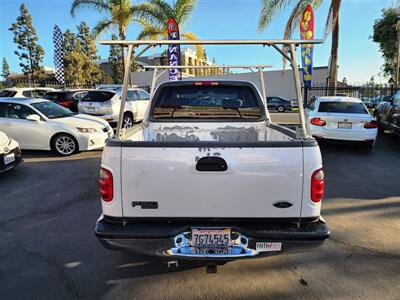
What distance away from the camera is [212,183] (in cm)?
244

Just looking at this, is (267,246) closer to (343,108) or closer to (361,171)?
(361,171)

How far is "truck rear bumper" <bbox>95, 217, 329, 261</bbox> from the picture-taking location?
8.04 feet

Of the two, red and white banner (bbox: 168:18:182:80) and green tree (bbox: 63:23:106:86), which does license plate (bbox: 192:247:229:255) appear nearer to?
red and white banner (bbox: 168:18:182:80)

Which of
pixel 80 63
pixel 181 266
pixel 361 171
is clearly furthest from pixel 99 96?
pixel 80 63

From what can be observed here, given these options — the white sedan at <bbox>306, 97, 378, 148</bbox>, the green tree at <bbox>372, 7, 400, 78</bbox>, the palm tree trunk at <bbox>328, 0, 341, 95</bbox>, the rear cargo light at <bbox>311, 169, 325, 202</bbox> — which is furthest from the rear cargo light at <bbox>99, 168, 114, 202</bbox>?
the green tree at <bbox>372, 7, 400, 78</bbox>

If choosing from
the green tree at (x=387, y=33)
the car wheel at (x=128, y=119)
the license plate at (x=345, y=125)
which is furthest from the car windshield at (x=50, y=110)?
Answer: the green tree at (x=387, y=33)

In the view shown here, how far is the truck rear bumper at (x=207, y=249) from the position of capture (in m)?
2.45

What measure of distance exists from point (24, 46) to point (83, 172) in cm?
4456

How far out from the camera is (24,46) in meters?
43.1

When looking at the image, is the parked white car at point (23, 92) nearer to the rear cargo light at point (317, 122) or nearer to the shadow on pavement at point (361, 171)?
the rear cargo light at point (317, 122)

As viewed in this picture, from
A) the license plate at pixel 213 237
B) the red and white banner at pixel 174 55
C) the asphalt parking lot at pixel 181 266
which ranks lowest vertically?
the asphalt parking lot at pixel 181 266

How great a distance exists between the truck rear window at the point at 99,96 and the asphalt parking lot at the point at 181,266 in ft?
22.3

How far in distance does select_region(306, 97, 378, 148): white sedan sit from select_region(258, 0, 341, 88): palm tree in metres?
5.28

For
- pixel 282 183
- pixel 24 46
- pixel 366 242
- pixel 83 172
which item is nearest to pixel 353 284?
pixel 366 242
